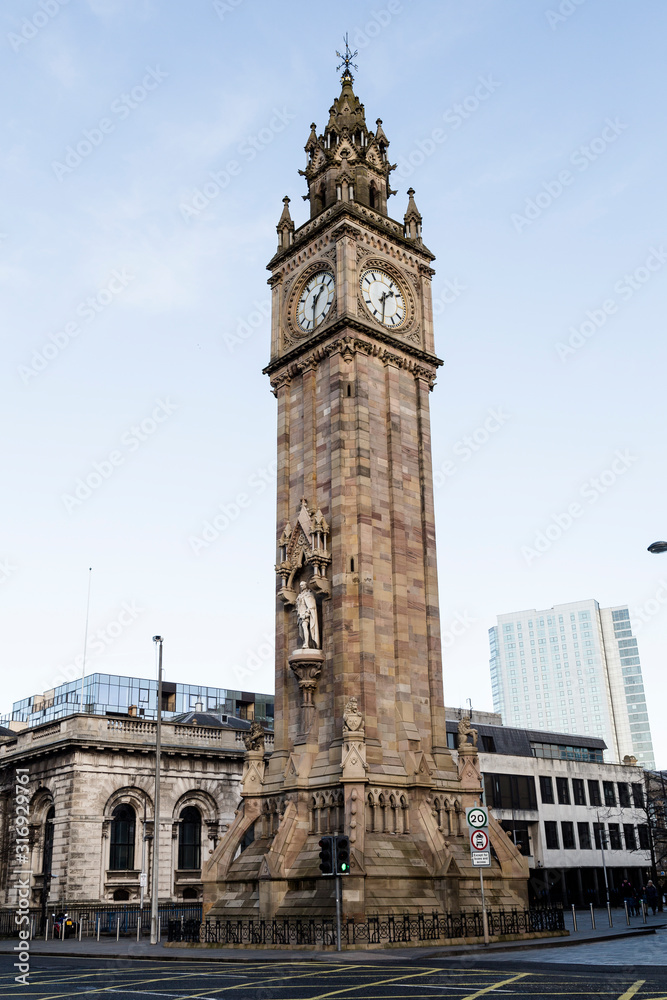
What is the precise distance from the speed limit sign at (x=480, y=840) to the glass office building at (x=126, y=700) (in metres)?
59.7

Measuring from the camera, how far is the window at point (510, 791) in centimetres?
7050

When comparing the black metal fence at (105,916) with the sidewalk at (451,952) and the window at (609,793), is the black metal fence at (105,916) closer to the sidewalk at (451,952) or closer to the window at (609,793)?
the sidewalk at (451,952)

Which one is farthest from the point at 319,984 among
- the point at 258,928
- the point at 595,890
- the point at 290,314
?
the point at 595,890

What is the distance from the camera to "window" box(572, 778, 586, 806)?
253 feet

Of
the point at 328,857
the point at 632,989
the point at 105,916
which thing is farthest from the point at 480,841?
the point at 105,916

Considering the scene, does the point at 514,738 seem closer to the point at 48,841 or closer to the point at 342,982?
the point at 48,841

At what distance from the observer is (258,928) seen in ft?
103

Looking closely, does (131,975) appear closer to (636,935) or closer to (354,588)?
(354,588)

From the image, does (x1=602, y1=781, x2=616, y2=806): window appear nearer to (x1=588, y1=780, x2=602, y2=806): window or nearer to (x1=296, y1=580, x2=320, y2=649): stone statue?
(x1=588, y1=780, x2=602, y2=806): window

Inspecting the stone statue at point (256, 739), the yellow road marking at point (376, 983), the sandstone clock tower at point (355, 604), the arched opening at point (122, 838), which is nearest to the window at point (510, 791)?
the arched opening at point (122, 838)

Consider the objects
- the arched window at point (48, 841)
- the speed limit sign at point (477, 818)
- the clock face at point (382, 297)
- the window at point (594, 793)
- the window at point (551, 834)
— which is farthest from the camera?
the window at point (594, 793)

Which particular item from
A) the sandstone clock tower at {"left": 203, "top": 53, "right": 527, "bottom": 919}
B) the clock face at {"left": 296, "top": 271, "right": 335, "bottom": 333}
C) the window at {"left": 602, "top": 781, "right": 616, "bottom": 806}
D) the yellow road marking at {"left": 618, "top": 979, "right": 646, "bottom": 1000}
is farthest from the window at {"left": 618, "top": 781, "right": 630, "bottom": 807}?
the yellow road marking at {"left": 618, "top": 979, "right": 646, "bottom": 1000}

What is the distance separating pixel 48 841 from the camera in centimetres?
5028

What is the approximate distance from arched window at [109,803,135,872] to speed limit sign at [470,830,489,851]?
2817 centimetres
